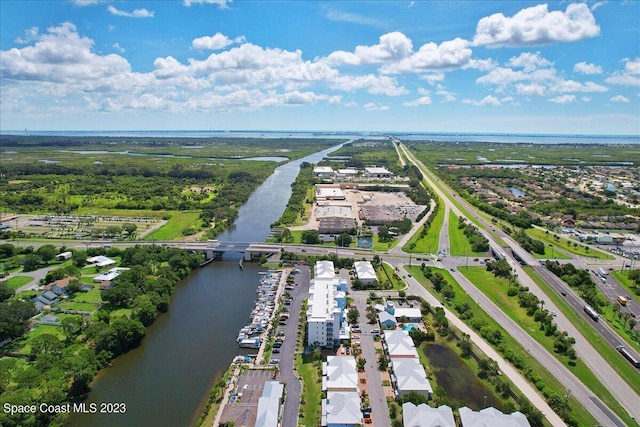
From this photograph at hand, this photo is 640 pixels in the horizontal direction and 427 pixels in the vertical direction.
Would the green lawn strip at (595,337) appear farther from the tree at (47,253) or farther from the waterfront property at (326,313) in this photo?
the tree at (47,253)

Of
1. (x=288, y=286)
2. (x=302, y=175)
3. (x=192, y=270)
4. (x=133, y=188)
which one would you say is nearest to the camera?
(x=288, y=286)

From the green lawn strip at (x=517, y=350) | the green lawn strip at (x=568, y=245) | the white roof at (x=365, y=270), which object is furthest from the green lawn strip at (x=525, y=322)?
the green lawn strip at (x=568, y=245)

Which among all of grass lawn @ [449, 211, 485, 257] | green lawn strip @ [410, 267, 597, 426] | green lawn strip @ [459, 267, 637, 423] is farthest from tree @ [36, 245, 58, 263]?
grass lawn @ [449, 211, 485, 257]

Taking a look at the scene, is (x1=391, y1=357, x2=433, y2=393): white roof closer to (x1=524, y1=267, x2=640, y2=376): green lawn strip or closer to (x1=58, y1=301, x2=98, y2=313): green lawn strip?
(x1=524, y1=267, x2=640, y2=376): green lawn strip

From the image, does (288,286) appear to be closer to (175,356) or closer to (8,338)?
(175,356)

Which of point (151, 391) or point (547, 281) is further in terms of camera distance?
point (547, 281)

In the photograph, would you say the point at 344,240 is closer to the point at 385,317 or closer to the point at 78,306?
the point at 385,317

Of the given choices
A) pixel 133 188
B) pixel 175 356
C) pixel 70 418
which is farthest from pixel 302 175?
pixel 70 418
